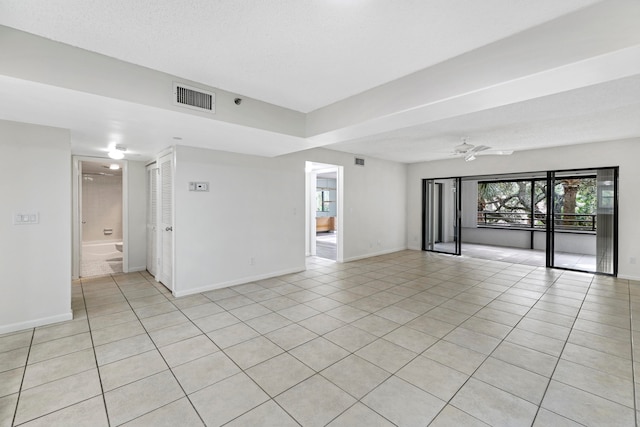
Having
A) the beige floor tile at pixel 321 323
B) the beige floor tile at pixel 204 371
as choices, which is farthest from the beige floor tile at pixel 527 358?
the beige floor tile at pixel 204 371

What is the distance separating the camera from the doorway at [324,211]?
263 inches

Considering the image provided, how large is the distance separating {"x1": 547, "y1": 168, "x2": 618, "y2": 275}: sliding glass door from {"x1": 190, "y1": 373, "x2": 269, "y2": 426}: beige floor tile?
6784 mm

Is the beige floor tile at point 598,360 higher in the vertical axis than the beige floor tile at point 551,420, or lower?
higher

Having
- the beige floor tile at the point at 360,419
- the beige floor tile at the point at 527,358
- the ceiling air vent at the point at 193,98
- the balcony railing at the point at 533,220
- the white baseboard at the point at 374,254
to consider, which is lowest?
the beige floor tile at the point at 360,419

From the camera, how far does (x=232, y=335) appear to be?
3025 millimetres

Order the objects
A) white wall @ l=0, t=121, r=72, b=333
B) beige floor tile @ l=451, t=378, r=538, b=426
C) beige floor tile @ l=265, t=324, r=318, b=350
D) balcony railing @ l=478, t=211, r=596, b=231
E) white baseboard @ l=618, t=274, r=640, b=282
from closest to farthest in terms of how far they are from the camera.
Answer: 1. beige floor tile @ l=451, t=378, r=538, b=426
2. beige floor tile @ l=265, t=324, r=318, b=350
3. white wall @ l=0, t=121, r=72, b=333
4. white baseboard @ l=618, t=274, r=640, b=282
5. balcony railing @ l=478, t=211, r=596, b=231

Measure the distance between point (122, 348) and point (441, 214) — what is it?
918cm

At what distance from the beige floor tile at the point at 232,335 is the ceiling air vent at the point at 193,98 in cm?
233

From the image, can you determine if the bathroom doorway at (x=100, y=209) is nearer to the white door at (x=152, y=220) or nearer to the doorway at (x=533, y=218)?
the white door at (x=152, y=220)

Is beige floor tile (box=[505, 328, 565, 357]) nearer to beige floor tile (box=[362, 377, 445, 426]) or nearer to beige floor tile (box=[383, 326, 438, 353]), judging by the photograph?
beige floor tile (box=[383, 326, 438, 353])

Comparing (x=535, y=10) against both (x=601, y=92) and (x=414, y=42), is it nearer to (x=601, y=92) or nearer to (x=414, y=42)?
(x=414, y=42)

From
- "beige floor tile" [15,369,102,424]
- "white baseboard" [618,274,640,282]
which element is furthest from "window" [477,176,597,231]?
"beige floor tile" [15,369,102,424]

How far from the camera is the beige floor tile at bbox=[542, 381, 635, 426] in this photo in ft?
6.04

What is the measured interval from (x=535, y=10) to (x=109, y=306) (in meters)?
5.31
